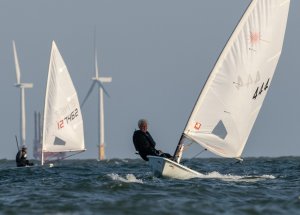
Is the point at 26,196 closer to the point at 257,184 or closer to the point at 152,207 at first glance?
the point at 152,207

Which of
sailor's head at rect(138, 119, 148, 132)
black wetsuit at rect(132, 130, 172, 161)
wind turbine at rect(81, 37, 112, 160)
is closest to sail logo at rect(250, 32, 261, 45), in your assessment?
sailor's head at rect(138, 119, 148, 132)

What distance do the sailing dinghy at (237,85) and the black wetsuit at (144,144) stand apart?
0.42 m

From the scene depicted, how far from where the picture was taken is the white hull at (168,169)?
25.9m

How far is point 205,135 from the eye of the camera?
87.1ft

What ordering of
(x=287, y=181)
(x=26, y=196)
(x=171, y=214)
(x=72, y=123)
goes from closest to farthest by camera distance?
(x=171, y=214) → (x=26, y=196) → (x=287, y=181) → (x=72, y=123)

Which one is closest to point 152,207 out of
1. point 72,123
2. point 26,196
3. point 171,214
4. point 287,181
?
point 171,214

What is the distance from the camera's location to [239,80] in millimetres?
26844

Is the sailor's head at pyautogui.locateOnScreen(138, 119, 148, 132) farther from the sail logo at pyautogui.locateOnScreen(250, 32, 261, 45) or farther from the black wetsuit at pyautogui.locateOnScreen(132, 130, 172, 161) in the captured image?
the sail logo at pyautogui.locateOnScreen(250, 32, 261, 45)

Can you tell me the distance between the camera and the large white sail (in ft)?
86.9

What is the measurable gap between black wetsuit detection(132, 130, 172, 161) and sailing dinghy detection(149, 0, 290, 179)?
417mm

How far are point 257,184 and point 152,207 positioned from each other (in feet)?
21.2

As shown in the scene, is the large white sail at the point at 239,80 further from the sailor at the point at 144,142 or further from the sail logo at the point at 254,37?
the sailor at the point at 144,142

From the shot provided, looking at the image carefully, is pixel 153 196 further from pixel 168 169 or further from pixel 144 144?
pixel 144 144

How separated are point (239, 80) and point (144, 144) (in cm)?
310
